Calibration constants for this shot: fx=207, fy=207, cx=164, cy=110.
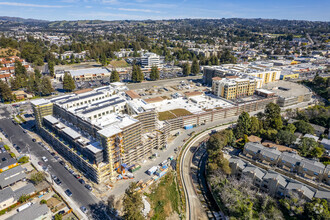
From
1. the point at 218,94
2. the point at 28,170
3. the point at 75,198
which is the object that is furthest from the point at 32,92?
the point at 218,94

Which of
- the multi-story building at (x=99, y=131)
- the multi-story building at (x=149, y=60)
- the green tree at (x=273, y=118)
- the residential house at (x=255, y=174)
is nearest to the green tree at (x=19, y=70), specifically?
the multi-story building at (x=99, y=131)

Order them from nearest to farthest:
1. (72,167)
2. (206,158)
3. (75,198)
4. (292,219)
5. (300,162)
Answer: (292,219) → (75,198) → (300,162) → (72,167) → (206,158)

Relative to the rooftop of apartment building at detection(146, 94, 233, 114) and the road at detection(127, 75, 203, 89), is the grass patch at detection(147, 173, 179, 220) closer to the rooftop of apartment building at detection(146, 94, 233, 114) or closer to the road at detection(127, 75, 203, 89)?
the rooftop of apartment building at detection(146, 94, 233, 114)

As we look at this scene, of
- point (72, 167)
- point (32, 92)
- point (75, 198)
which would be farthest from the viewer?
point (32, 92)

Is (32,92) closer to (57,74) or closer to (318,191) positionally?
(57,74)

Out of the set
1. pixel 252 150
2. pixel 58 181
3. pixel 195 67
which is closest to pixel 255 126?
pixel 252 150

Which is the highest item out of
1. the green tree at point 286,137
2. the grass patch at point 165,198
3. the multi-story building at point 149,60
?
the multi-story building at point 149,60

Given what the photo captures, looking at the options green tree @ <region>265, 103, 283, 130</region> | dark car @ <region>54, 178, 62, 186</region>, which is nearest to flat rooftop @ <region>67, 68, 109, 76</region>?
dark car @ <region>54, 178, 62, 186</region>

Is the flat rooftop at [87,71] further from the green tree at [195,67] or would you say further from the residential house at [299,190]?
the residential house at [299,190]
